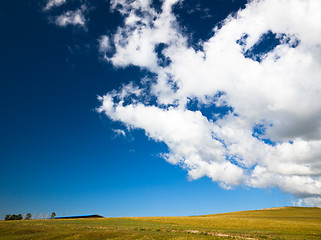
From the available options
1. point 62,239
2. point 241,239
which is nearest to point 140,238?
point 62,239

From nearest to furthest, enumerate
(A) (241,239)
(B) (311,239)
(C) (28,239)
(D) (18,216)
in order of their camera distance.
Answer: (C) (28,239) < (A) (241,239) < (B) (311,239) < (D) (18,216)

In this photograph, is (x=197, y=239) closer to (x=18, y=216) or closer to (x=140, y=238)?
(x=140, y=238)

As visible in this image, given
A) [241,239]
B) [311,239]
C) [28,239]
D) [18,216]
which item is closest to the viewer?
[28,239]

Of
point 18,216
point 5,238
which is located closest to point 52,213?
point 18,216

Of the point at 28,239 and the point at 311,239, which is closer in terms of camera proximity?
the point at 28,239

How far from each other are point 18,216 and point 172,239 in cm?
17284

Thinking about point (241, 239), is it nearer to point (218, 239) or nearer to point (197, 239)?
point (218, 239)

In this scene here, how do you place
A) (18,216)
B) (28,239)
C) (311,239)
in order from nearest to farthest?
(28,239)
(311,239)
(18,216)

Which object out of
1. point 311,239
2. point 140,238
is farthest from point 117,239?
point 311,239

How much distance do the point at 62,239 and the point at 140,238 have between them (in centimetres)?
1010

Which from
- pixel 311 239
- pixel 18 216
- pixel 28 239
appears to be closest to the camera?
pixel 28 239

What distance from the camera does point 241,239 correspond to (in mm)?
30438

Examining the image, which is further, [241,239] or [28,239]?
[241,239]

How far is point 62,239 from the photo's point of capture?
28078mm
